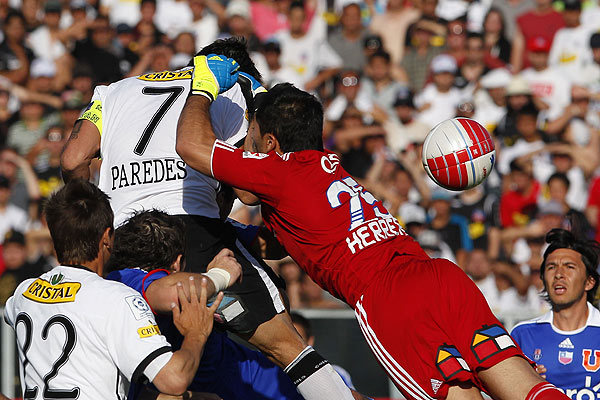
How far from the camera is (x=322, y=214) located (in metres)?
5.25

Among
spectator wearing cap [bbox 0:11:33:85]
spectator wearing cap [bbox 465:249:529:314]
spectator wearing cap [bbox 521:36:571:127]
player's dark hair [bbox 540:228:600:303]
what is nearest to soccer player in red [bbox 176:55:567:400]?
player's dark hair [bbox 540:228:600:303]

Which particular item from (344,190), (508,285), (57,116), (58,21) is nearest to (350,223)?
(344,190)

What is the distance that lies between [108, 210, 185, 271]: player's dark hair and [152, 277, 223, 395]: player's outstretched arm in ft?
1.81

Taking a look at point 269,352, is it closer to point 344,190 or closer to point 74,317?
point 344,190

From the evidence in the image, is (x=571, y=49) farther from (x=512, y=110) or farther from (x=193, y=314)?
(x=193, y=314)

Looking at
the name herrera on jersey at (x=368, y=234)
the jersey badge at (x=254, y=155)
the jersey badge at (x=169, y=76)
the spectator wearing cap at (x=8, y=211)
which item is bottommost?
the spectator wearing cap at (x=8, y=211)

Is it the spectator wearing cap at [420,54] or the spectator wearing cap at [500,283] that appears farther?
the spectator wearing cap at [420,54]

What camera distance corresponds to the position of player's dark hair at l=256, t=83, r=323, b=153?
5.48 meters

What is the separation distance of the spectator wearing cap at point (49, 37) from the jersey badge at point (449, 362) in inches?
375

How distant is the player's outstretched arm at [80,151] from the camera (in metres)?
5.84

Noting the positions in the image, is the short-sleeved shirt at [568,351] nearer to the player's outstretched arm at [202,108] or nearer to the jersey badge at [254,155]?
the jersey badge at [254,155]

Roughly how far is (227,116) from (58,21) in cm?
809

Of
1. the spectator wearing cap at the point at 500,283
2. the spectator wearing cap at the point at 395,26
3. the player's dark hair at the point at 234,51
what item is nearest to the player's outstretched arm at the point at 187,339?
the player's dark hair at the point at 234,51

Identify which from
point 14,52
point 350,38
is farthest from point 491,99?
point 14,52
